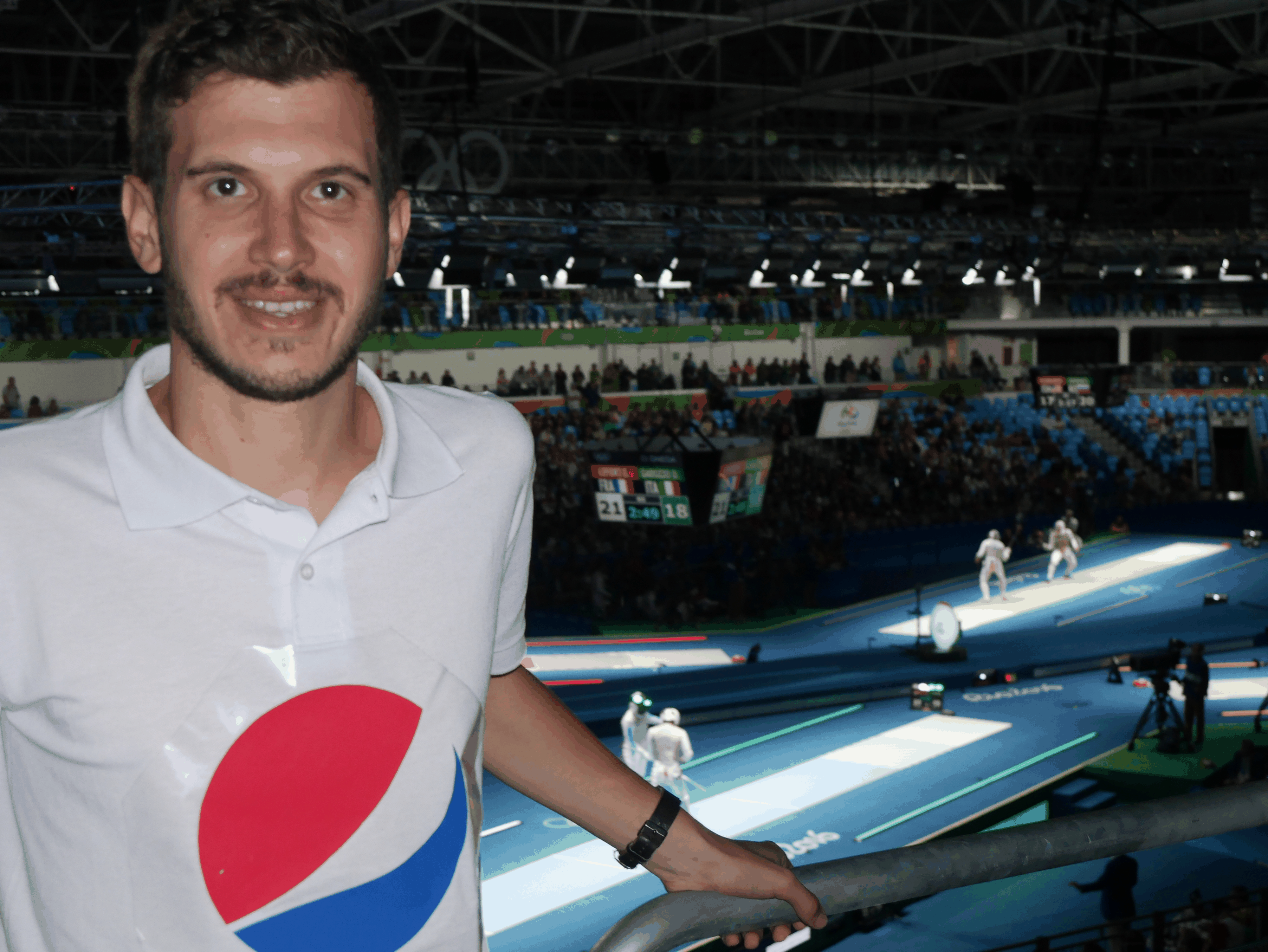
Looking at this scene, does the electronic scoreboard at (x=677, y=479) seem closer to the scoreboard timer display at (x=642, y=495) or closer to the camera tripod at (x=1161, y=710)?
the scoreboard timer display at (x=642, y=495)

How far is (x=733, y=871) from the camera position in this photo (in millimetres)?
1710

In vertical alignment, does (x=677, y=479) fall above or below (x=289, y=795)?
below

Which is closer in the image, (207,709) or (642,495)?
(207,709)

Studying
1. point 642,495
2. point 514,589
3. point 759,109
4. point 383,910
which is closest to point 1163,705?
point 642,495

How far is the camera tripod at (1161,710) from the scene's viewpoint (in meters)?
14.1

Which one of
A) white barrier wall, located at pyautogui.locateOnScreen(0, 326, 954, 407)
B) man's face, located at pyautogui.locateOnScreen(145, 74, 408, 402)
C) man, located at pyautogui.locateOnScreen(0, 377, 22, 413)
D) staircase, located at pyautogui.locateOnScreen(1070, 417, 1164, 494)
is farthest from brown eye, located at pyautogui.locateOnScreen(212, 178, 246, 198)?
staircase, located at pyautogui.locateOnScreen(1070, 417, 1164, 494)

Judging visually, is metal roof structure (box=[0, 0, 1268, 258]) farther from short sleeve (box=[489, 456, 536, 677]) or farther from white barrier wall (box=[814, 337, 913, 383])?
short sleeve (box=[489, 456, 536, 677])

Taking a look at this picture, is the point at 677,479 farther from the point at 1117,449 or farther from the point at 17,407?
the point at 1117,449

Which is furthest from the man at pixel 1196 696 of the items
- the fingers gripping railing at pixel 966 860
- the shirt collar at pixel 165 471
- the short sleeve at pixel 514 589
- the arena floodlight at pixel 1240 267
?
the arena floodlight at pixel 1240 267

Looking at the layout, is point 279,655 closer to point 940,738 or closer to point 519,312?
point 940,738

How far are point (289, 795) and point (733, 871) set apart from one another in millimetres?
614

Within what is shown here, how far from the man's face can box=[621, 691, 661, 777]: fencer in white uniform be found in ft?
35.8

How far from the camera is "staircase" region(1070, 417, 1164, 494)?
109 feet

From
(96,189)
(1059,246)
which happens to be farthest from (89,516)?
(1059,246)
